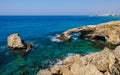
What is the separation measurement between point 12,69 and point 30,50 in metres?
13.1

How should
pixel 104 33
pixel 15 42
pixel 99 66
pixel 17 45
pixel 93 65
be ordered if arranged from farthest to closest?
pixel 104 33 < pixel 15 42 < pixel 17 45 < pixel 99 66 < pixel 93 65

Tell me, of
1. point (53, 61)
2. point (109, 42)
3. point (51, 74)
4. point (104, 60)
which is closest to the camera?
point (104, 60)

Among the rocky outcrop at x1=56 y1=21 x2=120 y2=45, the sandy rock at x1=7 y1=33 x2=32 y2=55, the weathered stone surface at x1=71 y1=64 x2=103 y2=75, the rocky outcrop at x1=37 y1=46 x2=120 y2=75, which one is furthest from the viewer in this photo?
the rocky outcrop at x1=56 y1=21 x2=120 y2=45

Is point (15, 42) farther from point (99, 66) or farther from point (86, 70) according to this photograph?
point (86, 70)

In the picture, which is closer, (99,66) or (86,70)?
(86,70)

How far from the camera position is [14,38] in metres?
47.6

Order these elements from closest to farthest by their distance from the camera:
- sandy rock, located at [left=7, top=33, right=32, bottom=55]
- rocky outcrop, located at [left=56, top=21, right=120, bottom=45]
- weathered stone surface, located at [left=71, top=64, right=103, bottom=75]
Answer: weathered stone surface, located at [left=71, top=64, right=103, bottom=75] < sandy rock, located at [left=7, top=33, right=32, bottom=55] < rocky outcrop, located at [left=56, top=21, right=120, bottom=45]

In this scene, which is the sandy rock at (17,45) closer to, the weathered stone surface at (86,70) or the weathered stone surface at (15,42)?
the weathered stone surface at (15,42)

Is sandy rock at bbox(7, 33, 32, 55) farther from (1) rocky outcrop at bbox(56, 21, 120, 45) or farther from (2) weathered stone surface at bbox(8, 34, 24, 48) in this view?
(1) rocky outcrop at bbox(56, 21, 120, 45)

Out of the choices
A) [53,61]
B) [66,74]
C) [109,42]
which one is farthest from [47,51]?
[66,74]

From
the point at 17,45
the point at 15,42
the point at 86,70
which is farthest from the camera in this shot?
the point at 15,42

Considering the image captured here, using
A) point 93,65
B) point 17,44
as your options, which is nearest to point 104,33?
point 17,44

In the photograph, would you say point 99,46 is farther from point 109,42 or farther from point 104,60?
point 104,60

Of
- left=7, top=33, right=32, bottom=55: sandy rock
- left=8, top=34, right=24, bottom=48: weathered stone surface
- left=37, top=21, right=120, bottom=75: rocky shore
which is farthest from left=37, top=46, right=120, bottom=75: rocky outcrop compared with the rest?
left=8, top=34, right=24, bottom=48: weathered stone surface
